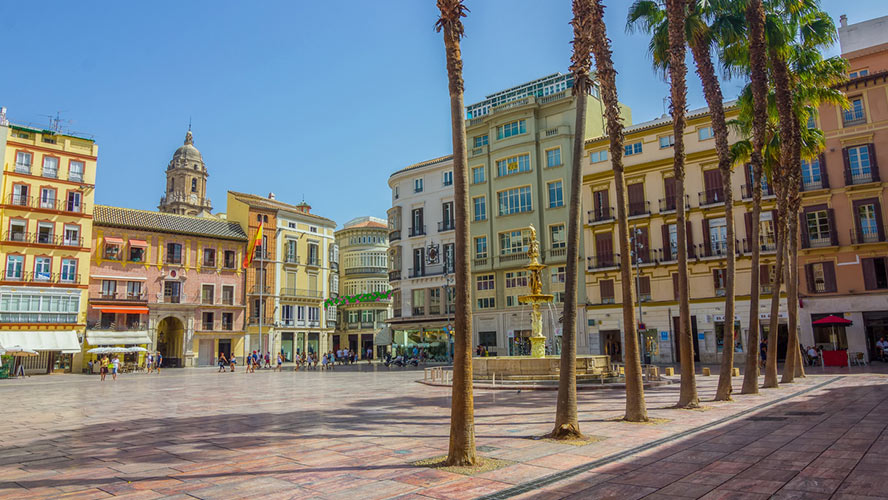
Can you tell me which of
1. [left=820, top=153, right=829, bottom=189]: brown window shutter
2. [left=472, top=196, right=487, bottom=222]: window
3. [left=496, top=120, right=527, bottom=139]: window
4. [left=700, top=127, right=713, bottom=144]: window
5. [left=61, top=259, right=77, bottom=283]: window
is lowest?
[left=61, top=259, right=77, bottom=283]: window

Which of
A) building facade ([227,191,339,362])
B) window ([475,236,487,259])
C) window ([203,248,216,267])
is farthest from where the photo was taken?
building facade ([227,191,339,362])

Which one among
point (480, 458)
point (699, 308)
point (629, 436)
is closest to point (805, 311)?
point (699, 308)

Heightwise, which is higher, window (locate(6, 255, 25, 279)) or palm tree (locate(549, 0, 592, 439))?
window (locate(6, 255, 25, 279))

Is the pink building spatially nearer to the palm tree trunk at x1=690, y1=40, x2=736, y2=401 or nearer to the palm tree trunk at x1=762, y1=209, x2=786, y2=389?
the palm tree trunk at x1=690, y1=40, x2=736, y2=401

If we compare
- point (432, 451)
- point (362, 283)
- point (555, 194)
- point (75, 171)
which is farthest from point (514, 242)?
point (432, 451)

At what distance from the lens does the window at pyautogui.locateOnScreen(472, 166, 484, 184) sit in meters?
53.0

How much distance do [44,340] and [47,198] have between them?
10925mm

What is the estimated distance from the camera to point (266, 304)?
60.2 metres

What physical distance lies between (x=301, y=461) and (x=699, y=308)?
37.0 metres

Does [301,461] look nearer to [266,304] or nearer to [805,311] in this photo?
[805,311]

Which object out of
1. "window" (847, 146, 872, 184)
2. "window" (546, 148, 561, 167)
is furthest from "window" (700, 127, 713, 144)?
"window" (546, 148, 561, 167)

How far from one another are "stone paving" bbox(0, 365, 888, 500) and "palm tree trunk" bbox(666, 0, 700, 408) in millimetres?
1028

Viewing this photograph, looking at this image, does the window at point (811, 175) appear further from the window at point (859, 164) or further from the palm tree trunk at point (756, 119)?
the palm tree trunk at point (756, 119)

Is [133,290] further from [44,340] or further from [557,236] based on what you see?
[557,236]
